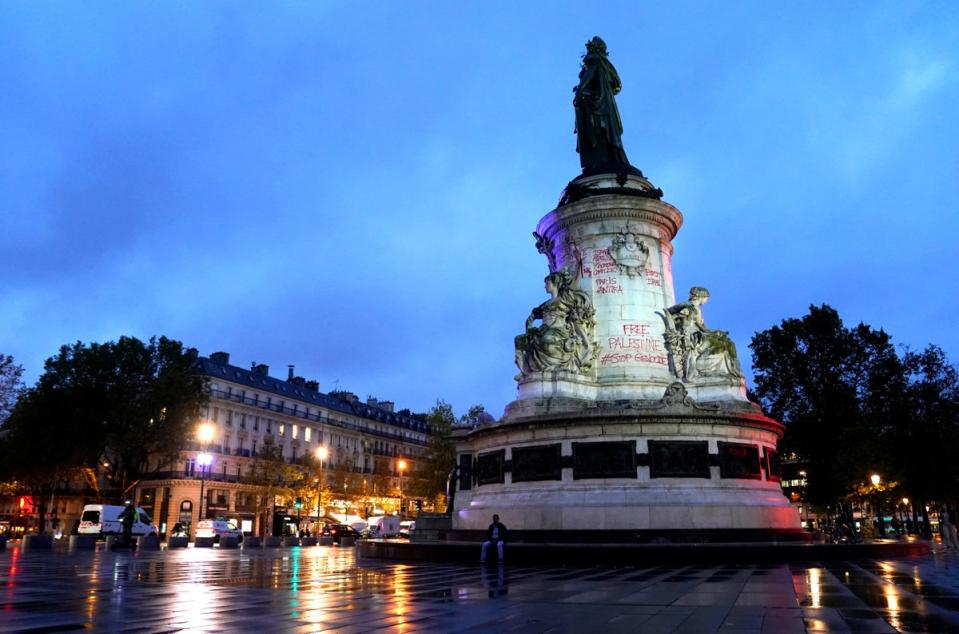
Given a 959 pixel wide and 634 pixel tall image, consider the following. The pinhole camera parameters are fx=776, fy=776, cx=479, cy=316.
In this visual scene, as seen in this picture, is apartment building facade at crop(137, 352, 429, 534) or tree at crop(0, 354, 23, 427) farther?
apartment building facade at crop(137, 352, 429, 534)

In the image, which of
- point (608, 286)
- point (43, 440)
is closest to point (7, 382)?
point (43, 440)

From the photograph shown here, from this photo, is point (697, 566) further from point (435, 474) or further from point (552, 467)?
point (435, 474)

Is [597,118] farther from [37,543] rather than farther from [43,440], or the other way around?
[43,440]

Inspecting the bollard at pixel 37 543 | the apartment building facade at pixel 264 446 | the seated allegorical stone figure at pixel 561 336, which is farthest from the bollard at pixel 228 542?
the apartment building facade at pixel 264 446

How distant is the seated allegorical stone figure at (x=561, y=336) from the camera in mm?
26480

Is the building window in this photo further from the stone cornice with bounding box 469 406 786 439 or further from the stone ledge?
the stone ledge

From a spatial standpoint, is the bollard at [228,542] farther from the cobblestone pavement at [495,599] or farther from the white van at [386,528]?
the white van at [386,528]

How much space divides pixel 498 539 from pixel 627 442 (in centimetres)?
625

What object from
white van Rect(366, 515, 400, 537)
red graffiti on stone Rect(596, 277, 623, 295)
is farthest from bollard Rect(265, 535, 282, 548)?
red graffiti on stone Rect(596, 277, 623, 295)

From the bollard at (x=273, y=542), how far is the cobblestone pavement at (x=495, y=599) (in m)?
22.9

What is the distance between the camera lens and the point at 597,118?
33.0 meters

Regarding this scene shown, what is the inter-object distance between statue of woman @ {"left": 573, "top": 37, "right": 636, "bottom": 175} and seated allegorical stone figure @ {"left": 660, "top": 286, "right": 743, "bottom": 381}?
7666 mm

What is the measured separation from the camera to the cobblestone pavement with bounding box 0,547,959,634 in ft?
29.0

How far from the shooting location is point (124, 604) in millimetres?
10922
